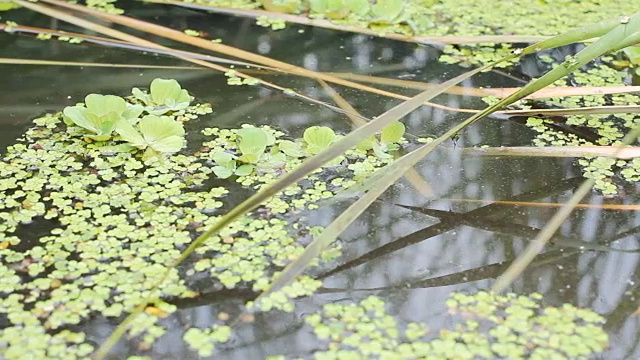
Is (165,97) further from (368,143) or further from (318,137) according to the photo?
(368,143)

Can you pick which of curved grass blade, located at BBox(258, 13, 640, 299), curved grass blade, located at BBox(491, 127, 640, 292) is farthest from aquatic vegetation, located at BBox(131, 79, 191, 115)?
curved grass blade, located at BBox(491, 127, 640, 292)

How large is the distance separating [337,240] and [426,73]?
1021 millimetres

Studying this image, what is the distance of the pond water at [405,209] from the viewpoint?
1657 millimetres

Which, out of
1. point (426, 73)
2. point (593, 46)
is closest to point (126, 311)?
point (593, 46)

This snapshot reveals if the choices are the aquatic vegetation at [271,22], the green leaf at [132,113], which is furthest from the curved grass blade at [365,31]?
the green leaf at [132,113]

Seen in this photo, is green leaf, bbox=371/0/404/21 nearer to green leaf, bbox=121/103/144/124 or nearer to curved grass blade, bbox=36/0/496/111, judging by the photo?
curved grass blade, bbox=36/0/496/111

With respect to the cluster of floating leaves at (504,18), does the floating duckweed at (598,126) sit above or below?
below

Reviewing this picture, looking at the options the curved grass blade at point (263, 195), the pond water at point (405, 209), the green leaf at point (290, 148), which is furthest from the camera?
the green leaf at point (290, 148)

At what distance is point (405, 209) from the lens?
199 centimetres

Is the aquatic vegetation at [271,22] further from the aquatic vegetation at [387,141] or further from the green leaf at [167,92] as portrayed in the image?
the aquatic vegetation at [387,141]

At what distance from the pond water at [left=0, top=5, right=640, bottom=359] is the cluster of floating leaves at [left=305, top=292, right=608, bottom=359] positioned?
0.11 ft

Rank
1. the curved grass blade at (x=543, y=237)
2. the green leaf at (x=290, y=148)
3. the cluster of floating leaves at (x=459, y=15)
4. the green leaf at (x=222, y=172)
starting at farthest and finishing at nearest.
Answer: the cluster of floating leaves at (x=459, y=15) → the green leaf at (x=290, y=148) → the green leaf at (x=222, y=172) → the curved grass blade at (x=543, y=237)

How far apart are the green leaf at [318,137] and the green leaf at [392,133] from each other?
14cm

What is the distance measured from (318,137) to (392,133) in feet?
0.66
